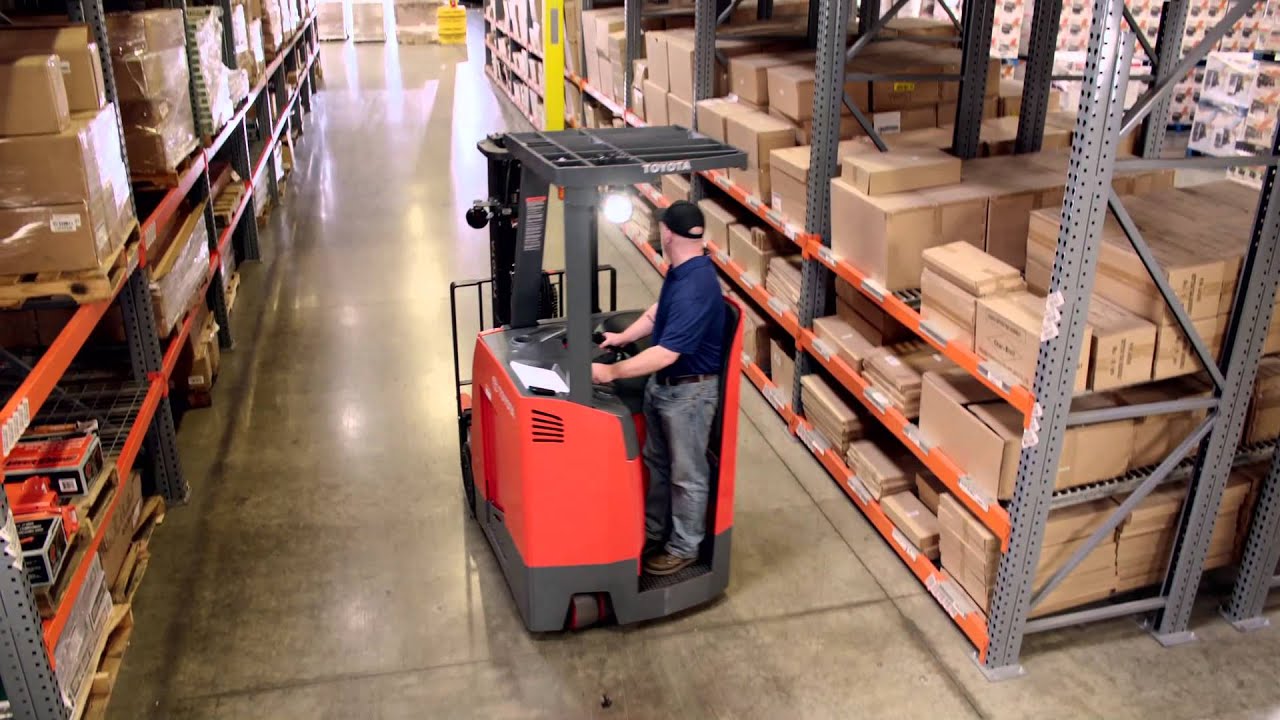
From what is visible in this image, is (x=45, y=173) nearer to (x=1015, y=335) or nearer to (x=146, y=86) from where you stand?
(x=146, y=86)

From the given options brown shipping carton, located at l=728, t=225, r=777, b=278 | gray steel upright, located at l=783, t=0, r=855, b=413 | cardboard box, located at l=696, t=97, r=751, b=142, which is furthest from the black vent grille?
cardboard box, located at l=696, t=97, r=751, b=142

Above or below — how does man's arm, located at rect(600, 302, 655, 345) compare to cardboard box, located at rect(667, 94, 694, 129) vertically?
below

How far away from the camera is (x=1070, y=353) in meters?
3.66

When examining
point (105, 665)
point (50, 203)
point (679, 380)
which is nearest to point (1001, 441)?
point (679, 380)

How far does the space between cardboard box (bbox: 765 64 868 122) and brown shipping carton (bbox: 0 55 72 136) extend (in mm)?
3975

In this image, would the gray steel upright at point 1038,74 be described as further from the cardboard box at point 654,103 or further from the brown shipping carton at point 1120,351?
the cardboard box at point 654,103

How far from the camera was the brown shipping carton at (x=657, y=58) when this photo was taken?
817cm

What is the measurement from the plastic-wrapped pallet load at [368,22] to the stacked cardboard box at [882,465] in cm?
2109

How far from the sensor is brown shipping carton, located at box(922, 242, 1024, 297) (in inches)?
166

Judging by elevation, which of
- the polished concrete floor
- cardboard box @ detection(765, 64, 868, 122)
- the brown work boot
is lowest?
the polished concrete floor

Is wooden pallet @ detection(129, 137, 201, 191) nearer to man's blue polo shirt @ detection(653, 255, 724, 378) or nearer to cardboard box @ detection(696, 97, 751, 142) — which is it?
man's blue polo shirt @ detection(653, 255, 724, 378)

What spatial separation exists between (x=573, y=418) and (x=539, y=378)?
0.24 m

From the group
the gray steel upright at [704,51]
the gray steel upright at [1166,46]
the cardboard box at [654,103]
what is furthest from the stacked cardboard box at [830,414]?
the cardboard box at [654,103]

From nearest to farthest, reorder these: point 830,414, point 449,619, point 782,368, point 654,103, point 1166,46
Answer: point 449,619, point 1166,46, point 830,414, point 782,368, point 654,103
